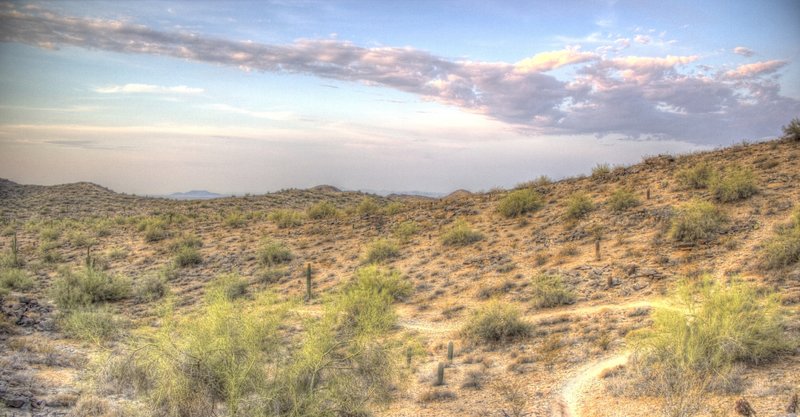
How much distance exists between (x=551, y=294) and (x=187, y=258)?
24378 mm

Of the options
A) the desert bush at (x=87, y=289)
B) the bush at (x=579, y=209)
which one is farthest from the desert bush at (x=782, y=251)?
the desert bush at (x=87, y=289)

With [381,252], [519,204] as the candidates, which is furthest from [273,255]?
[519,204]

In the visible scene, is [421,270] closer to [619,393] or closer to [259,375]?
[619,393]

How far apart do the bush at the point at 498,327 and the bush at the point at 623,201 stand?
1459 centimetres

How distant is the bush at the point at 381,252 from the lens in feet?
95.4

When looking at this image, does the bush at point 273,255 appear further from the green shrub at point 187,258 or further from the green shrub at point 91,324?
the green shrub at point 91,324

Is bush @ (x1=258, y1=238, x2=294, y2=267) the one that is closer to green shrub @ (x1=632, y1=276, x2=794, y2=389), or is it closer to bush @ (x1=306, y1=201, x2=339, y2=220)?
bush @ (x1=306, y1=201, x2=339, y2=220)

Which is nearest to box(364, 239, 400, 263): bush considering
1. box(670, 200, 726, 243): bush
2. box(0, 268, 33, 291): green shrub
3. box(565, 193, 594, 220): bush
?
box(565, 193, 594, 220): bush

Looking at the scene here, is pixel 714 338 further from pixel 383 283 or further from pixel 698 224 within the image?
pixel 383 283

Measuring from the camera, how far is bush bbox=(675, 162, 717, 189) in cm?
2730

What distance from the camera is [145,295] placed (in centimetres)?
2491

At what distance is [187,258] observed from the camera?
Answer: 105ft

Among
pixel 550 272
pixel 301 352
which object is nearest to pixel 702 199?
pixel 550 272

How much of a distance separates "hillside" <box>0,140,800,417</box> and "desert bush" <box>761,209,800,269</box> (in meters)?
0.23
